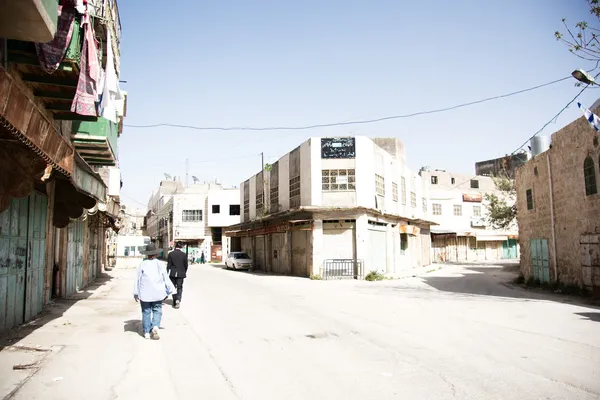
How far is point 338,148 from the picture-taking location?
85.0 feet

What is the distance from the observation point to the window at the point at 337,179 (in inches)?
1013

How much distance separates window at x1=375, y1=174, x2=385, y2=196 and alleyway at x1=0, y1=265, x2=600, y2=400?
634 inches

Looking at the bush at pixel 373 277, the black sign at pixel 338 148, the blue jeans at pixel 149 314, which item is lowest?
the bush at pixel 373 277

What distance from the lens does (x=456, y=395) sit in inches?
189

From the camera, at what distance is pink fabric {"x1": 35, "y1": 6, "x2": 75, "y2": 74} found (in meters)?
6.65

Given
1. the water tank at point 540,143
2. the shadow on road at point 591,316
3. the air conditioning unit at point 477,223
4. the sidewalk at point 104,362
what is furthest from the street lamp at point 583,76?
the air conditioning unit at point 477,223

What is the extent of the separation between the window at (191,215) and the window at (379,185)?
100 feet

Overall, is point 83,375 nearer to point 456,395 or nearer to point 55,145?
point 55,145

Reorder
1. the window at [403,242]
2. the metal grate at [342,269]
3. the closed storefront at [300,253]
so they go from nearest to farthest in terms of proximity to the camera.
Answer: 1. the metal grate at [342,269]
2. the closed storefront at [300,253]
3. the window at [403,242]

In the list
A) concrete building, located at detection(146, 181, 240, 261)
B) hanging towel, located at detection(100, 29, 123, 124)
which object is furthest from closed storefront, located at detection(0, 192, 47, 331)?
concrete building, located at detection(146, 181, 240, 261)

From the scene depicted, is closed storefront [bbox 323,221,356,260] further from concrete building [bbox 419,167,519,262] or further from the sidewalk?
concrete building [bbox 419,167,519,262]

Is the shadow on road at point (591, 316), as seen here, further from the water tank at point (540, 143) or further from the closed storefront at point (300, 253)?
the closed storefront at point (300, 253)

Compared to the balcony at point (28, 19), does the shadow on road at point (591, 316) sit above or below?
below

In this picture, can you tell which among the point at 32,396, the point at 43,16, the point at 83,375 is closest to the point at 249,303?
the point at 83,375
